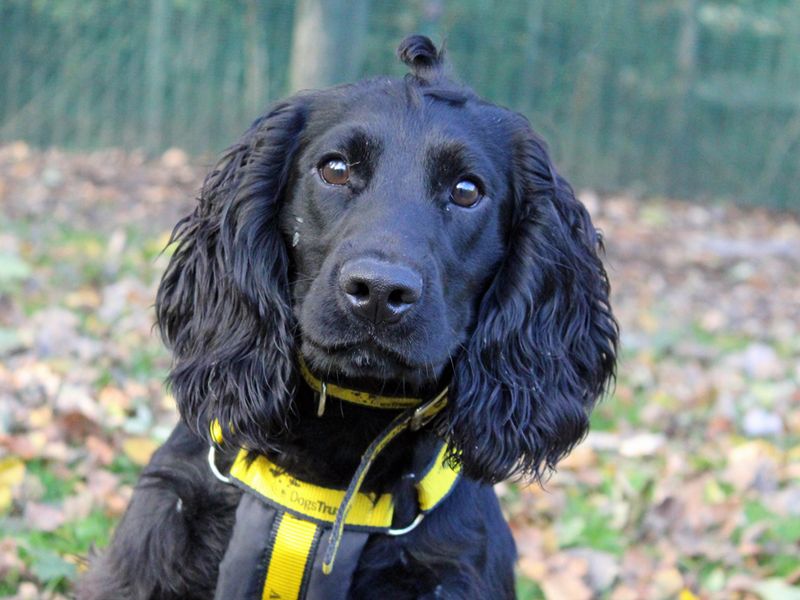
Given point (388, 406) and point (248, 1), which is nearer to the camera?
point (388, 406)

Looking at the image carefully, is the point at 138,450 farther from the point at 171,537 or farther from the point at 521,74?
the point at 521,74

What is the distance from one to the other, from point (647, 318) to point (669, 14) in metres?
6.81

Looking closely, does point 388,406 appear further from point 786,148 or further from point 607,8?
point 786,148

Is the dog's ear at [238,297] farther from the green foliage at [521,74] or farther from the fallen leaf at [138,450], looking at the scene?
the green foliage at [521,74]

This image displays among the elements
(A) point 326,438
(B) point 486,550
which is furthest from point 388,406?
(B) point 486,550

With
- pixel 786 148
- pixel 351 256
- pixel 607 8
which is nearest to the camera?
pixel 351 256

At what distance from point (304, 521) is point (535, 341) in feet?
2.52

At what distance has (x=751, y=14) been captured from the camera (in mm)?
13180

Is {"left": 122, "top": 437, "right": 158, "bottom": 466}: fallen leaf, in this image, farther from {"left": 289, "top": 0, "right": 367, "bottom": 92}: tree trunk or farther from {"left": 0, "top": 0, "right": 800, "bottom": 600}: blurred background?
{"left": 289, "top": 0, "right": 367, "bottom": 92}: tree trunk

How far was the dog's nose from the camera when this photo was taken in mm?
2336

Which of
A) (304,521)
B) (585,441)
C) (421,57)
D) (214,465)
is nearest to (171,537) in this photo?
(214,465)

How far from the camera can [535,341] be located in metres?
Answer: 2.83

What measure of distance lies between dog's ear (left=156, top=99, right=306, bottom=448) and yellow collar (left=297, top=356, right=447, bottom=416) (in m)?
0.07

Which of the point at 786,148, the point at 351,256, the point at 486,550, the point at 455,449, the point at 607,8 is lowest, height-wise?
the point at 486,550
